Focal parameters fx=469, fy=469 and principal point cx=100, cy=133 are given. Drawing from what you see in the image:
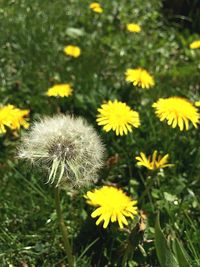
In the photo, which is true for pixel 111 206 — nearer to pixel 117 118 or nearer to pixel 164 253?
pixel 164 253

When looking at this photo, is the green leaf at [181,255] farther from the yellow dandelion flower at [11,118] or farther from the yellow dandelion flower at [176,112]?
the yellow dandelion flower at [11,118]

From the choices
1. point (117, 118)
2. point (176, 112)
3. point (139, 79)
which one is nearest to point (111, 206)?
point (117, 118)

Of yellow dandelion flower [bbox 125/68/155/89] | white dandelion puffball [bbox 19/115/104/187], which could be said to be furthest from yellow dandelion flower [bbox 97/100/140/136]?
yellow dandelion flower [bbox 125/68/155/89]

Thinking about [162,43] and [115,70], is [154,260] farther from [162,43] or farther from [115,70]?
[162,43]

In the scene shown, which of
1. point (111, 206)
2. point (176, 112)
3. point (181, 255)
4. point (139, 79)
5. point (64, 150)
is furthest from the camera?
point (139, 79)

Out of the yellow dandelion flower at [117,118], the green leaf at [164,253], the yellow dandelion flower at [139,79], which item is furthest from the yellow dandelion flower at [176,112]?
the green leaf at [164,253]

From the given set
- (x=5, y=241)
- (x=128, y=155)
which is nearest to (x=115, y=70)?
(x=128, y=155)
